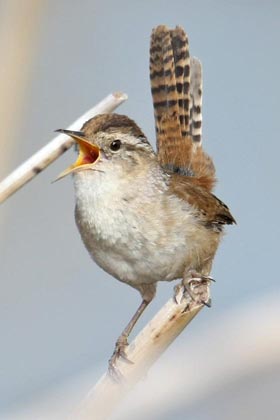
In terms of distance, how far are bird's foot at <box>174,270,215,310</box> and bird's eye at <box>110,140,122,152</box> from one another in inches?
24.4

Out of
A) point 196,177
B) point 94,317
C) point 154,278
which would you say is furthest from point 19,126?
point 94,317

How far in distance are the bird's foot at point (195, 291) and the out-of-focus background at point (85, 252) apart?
7cm

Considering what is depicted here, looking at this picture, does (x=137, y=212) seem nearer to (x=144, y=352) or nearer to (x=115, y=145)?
(x=115, y=145)

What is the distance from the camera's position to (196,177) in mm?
3549

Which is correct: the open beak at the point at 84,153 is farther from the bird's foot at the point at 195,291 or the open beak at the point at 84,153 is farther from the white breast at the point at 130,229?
the bird's foot at the point at 195,291

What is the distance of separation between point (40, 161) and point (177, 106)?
1111 mm

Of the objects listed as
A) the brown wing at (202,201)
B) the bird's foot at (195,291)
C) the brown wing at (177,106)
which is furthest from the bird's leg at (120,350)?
the brown wing at (177,106)

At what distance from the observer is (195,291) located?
244 cm

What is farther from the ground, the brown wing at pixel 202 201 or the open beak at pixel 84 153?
the open beak at pixel 84 153

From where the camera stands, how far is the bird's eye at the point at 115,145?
3.04 metres

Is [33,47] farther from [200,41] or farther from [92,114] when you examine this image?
[200,41]

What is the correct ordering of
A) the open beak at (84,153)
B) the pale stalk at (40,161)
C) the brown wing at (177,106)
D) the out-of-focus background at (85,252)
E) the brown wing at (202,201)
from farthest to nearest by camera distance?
the brown wing at (177,106) → the brown wing at (202,201) → the open beak at (84,153) → the pale stalk at (40,161) → the out-of-focus background at (85,252)

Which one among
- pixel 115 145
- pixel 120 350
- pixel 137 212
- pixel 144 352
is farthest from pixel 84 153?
pixel 144 352

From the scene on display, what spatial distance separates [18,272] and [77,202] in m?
0.58
